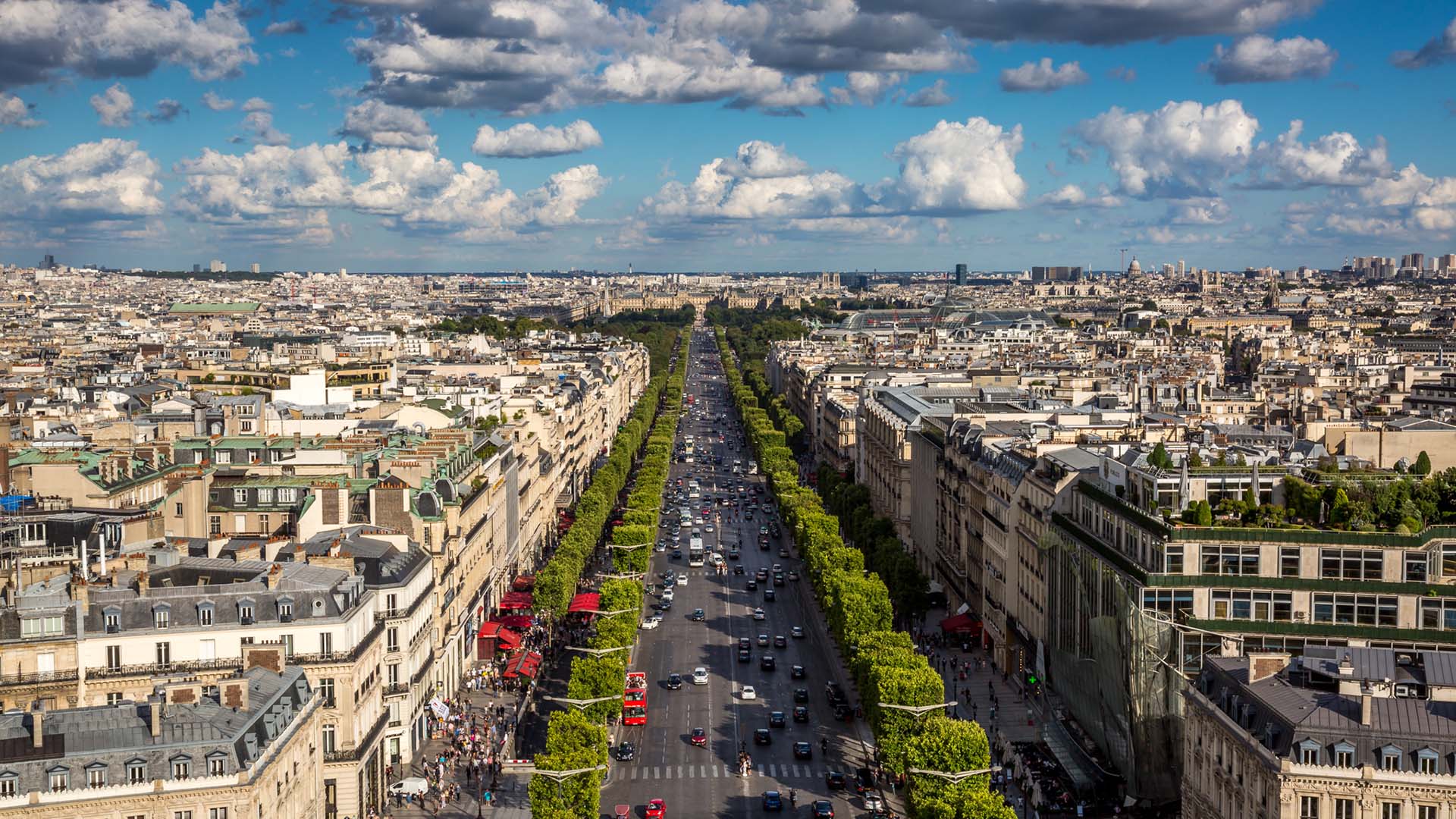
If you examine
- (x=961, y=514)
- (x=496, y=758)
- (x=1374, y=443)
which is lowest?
(x=496, y=758)

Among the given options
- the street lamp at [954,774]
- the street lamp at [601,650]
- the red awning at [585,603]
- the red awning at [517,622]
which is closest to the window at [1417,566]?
the street lamp at [954,774]

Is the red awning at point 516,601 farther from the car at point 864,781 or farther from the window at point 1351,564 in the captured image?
the window at point 1351,564

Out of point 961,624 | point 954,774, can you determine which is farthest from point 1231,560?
point 961,624

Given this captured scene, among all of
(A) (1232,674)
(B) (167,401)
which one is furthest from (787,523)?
(A) (1232,674)

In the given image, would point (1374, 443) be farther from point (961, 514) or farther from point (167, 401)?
point (167, 401)

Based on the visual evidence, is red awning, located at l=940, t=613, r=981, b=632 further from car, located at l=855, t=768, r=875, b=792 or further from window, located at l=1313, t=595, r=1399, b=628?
window, located at l=1313, t=595, r=1399, b=628

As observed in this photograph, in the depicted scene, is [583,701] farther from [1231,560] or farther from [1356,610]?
[1356,610]
